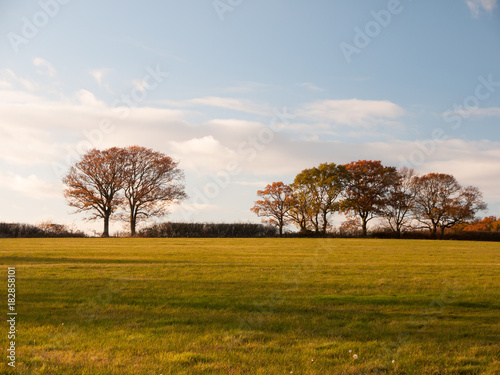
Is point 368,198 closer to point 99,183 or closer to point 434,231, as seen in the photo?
point 434,231

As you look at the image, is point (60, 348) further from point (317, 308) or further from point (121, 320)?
point (317, 308)

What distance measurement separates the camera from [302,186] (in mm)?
63688

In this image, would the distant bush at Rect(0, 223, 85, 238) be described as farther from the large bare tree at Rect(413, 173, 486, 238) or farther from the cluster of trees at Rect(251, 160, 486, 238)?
the large bare tree at Rect(413, 173, 486, 238)

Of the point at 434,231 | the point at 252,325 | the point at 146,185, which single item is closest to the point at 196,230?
the point at 146,185

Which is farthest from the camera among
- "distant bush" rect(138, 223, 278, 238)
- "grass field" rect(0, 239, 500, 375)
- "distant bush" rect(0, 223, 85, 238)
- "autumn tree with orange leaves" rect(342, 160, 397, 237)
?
"autumn tree with orange leaves" rect(342, 160, 397, 237)

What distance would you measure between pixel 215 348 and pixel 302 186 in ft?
190

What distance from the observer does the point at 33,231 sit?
52188 mm

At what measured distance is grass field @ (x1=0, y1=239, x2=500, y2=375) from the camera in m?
5.95

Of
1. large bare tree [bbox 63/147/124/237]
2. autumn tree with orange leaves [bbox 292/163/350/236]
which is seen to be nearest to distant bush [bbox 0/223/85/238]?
large bare tree [bbox 63/147/124/237]

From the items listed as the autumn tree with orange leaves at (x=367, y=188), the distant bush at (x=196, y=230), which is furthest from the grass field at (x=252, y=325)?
the autumn tree with orange leaves at (x=367, y=188)

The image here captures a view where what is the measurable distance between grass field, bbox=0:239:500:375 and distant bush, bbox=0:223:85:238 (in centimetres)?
4114

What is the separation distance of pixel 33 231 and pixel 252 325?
169ft

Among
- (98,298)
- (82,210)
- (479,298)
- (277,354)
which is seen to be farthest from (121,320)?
(82,210)

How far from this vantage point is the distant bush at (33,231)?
5178 cm
